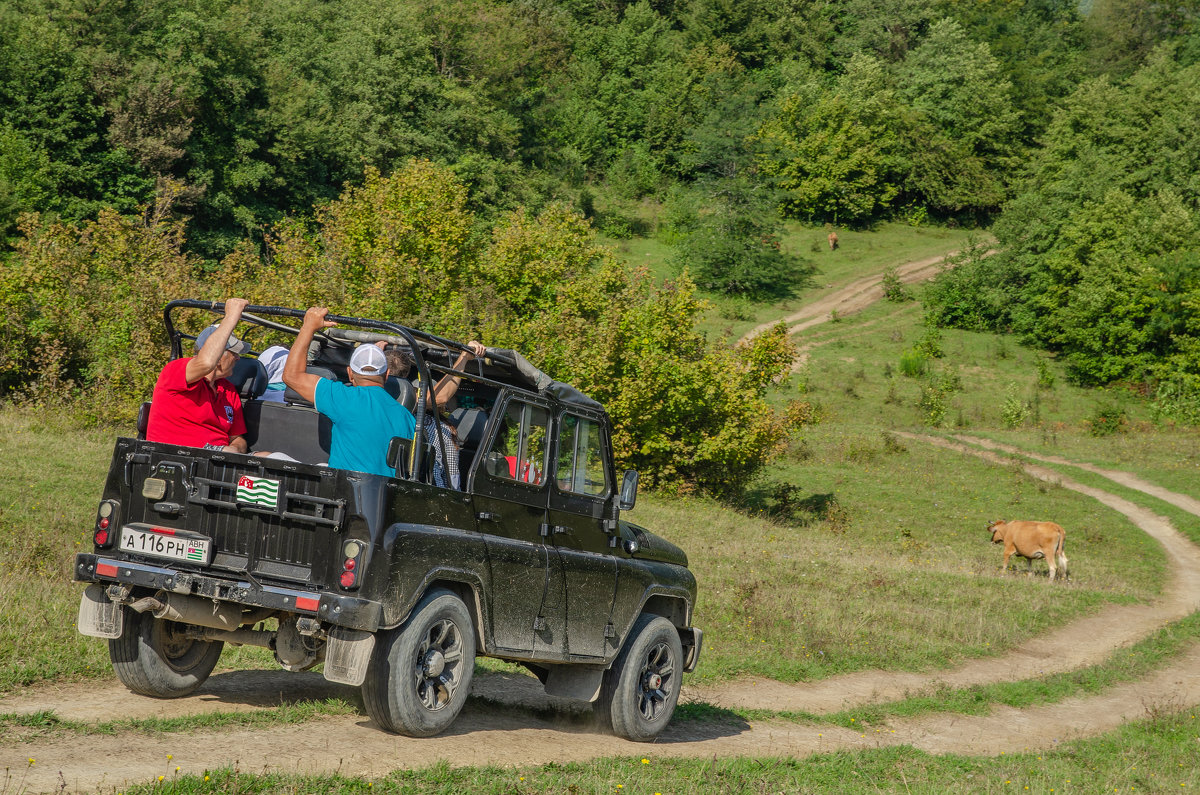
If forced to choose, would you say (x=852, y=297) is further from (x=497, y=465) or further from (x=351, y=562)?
(x=351, y=562)

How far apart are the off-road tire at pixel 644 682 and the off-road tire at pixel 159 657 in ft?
10.0

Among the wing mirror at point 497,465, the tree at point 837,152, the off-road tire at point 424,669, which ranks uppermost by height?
the tree at point 837,152

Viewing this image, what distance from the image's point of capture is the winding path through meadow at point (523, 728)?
6.07m

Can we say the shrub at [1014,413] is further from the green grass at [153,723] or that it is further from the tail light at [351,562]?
the tail light at [351,562]

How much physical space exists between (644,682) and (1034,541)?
716 inches

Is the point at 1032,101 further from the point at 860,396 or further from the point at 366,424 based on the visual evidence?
the point at 366,424

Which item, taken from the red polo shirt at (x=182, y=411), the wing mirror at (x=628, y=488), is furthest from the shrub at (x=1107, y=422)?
the red polo shirt at (x=182, y=411)

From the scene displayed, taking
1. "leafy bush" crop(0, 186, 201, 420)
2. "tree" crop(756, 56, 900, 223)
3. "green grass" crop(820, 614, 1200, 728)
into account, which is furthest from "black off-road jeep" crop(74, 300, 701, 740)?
"tree" crop(756, 56, 900, 223)

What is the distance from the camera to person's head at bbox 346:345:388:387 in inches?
268

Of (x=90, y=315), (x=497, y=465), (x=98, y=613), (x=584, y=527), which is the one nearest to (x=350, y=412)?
(x=497, y=465)

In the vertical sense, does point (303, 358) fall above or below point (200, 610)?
above

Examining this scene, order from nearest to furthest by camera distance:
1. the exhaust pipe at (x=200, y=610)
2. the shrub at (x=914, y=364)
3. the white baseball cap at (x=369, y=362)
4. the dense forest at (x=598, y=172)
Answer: the exhaust pipe at (x=200, y=610) → the white baseball cap at (x=369, y=362) → the dense forest at (x=598, y=172) → the shrub at (x=914, y=364)

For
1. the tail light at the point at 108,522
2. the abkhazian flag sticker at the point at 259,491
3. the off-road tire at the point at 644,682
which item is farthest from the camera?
the off-road tire at the point at 644,682

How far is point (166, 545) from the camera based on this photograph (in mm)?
6535
